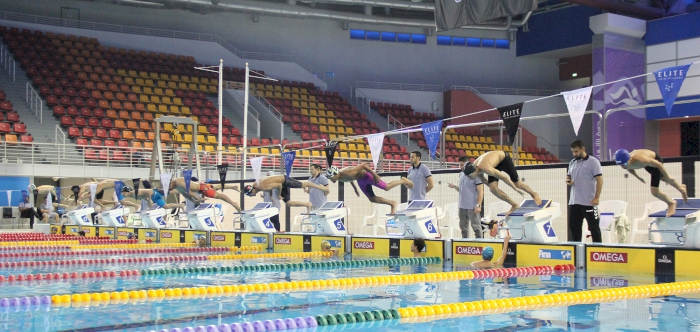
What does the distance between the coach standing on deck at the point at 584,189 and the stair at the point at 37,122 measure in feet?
44.7

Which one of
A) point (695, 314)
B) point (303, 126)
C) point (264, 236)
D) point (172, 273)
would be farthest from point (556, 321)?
point (303, 126)

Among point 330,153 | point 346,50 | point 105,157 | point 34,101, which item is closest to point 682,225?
point 330,153

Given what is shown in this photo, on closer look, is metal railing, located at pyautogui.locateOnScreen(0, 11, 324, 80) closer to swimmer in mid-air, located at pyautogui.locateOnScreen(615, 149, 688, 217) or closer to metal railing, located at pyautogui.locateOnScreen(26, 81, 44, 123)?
metal railing, located at pyautogui.locateOnScreen(26, 81, 44, 123)

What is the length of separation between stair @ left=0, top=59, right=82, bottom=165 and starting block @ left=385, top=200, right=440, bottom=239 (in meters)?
11.3

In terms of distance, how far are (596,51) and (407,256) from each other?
16.6 meters

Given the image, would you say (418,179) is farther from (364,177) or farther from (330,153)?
(330,153)

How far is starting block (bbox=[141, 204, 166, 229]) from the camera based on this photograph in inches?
589

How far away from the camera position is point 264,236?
11891 millimetres

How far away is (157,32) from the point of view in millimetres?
26250

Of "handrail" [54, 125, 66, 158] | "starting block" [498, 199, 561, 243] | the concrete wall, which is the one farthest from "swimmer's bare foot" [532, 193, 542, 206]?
the concrete wall

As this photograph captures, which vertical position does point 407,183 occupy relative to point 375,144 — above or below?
below

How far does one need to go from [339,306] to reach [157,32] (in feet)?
73.6

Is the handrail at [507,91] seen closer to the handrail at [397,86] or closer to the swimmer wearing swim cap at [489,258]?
the handrail at [397,86]

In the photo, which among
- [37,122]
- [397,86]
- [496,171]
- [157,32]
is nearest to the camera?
[496,171]
